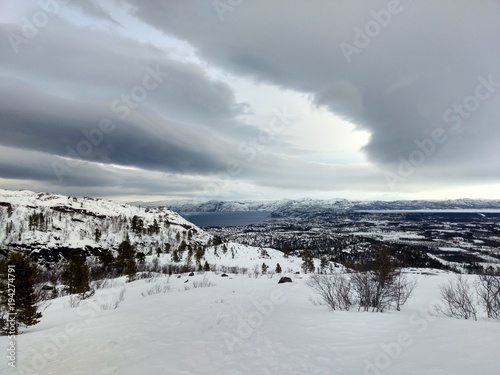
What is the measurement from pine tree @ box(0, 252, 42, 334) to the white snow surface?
10.6 feet

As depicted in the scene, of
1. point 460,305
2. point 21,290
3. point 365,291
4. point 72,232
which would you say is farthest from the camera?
point 72,232

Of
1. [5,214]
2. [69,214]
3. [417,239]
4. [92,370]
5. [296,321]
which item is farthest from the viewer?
[417,239]

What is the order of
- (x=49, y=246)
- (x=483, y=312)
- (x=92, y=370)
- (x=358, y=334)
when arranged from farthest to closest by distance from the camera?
(x=49, y=246)
(x=483, y=312)
(x=358, y=334)
(x=92, y=370)

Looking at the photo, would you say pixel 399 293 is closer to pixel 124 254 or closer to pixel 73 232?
pixel 124 254

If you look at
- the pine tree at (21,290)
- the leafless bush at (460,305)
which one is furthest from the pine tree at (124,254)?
the leafless bush at (460,305)

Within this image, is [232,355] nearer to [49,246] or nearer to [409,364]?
[409,364]

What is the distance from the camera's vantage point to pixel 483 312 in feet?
65.5

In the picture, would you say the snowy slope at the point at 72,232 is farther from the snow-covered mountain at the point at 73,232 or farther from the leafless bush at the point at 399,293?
the leafless bush at the point at 399,293

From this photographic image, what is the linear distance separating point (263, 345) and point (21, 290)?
17.5 meters

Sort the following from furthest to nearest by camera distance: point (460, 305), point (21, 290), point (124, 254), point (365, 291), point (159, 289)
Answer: point (124, 254), point (159, 289), point (365, 291), point (460, 305), point (21, 290)

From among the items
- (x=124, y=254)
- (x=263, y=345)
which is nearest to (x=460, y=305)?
(x=263, y=345)

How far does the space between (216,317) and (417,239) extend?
A: 761 feet

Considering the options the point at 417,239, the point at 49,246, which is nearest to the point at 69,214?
the point at 49,246

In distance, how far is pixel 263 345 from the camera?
9977mm
